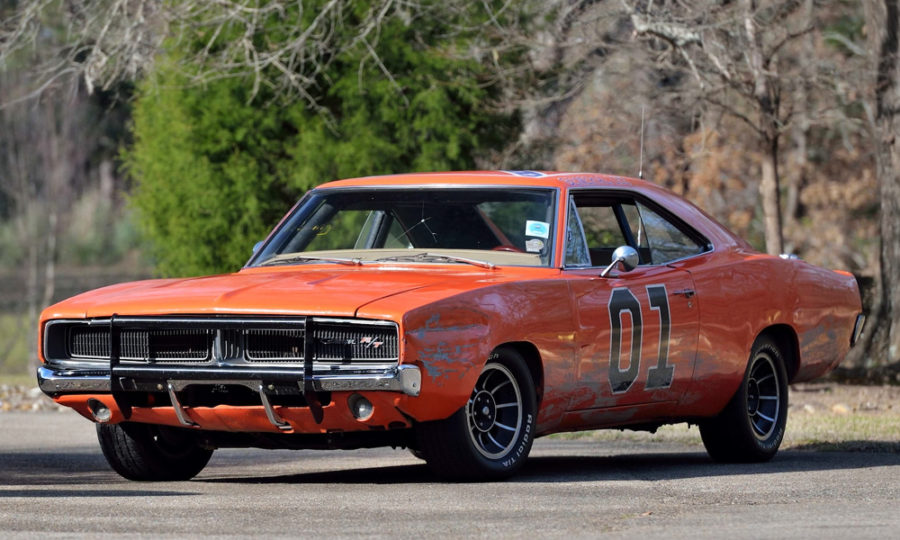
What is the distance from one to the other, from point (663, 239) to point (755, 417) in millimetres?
1258

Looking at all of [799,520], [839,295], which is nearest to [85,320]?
[799,520]

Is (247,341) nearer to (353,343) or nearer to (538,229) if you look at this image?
(353,343)

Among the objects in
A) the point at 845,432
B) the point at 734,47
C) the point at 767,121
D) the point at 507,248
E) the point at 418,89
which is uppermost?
the point at 734,47

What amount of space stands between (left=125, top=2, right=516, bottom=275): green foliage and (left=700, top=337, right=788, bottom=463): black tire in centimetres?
960

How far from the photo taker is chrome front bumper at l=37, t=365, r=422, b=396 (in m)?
7.16

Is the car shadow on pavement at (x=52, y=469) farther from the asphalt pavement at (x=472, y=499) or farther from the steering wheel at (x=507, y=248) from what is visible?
the steering wheel at (x=507, y=248)

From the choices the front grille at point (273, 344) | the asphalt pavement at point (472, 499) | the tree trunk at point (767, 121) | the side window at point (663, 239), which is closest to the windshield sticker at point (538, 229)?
the side window at point (663, 239)

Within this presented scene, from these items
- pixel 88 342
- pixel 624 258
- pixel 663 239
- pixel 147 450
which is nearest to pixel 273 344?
pixel 88 342

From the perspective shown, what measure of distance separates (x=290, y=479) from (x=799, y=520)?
3.08 m

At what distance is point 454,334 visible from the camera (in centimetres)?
735

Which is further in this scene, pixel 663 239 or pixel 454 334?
pixel 663 239

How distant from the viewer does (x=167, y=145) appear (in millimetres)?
20531

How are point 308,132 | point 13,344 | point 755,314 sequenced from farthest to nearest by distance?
point 13,344, point 308,132, point 755,314

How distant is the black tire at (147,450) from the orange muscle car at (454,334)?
1 cm
